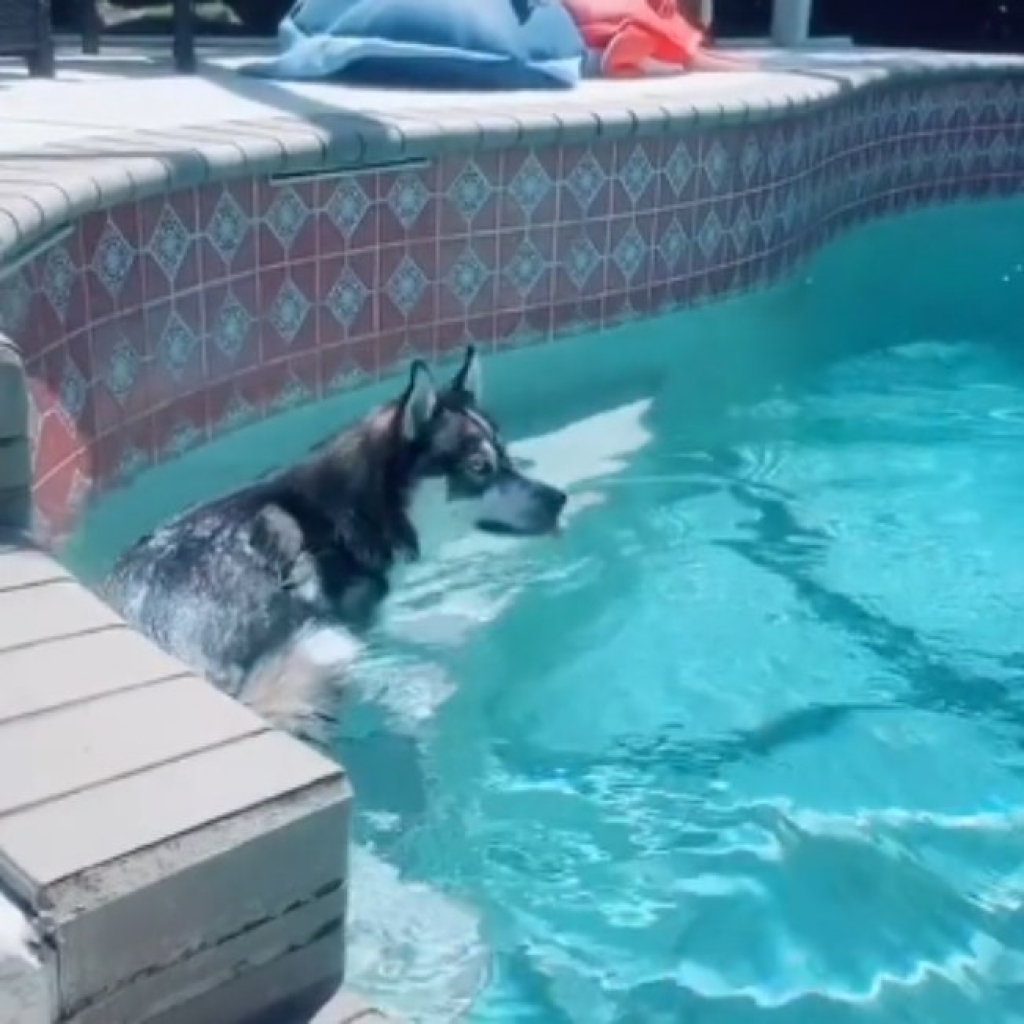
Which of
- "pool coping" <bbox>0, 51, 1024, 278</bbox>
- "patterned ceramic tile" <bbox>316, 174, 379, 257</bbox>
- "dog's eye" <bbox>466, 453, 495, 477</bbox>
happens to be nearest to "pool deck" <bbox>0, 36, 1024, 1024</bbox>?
"pool coping" <bbox>0, 51, 1024, 278</bbox>

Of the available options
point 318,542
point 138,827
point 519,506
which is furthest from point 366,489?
point 138,827

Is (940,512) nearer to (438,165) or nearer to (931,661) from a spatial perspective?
(931,661)

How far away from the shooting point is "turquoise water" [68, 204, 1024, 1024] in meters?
2.99

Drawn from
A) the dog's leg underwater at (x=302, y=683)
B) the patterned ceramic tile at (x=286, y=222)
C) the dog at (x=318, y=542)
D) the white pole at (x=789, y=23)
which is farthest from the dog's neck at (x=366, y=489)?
the white pole at (x=789, y=23)

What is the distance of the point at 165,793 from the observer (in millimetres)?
1721

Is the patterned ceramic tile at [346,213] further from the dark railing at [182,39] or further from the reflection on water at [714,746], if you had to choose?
the dark railing at [182,39]

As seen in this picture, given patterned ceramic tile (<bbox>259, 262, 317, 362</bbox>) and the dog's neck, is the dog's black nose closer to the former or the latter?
the dog's neck

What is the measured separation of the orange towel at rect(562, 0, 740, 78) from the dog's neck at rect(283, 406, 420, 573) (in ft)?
12.9

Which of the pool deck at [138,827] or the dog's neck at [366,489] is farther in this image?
the dog's neck at [366,489]

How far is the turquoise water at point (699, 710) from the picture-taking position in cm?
299

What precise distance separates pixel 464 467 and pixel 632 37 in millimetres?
4083

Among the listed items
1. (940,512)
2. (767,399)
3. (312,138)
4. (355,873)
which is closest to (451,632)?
(355,873)

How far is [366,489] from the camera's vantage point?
13.2ft

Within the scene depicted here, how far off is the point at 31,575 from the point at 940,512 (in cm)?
368
